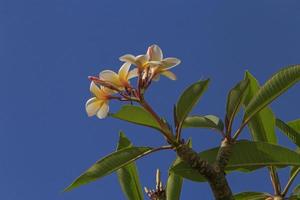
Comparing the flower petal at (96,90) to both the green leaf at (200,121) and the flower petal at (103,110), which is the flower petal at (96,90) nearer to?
the flower petal at (103,110)

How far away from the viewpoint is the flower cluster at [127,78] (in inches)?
65.6

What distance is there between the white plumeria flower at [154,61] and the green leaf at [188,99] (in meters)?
0.08

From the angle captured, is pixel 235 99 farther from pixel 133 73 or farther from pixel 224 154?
pixel 133 73

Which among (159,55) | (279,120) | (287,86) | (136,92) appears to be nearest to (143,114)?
(136,92)

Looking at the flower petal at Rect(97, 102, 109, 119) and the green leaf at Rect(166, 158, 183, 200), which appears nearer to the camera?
the flower petal at Rect(97, 102, 109, 119)

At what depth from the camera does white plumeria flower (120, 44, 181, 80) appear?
5.55ft

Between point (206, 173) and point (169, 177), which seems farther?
point (169, 177)

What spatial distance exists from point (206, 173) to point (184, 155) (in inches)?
3.1

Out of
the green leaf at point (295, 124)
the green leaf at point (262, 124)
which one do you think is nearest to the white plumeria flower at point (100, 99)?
the green leaf at point (262, 124)

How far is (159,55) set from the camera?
1.74 m

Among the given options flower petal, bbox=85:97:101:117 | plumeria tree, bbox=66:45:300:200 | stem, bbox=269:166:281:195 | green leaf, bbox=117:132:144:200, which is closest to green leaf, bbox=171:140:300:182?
plumeria tree, bbox=66:45:300:200

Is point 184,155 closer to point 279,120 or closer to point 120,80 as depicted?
point 120,80

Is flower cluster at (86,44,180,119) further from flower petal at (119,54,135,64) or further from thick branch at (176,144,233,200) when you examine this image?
thick branch at (176,144,233,200)

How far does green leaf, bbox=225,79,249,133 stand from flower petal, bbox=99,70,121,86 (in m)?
0.32
